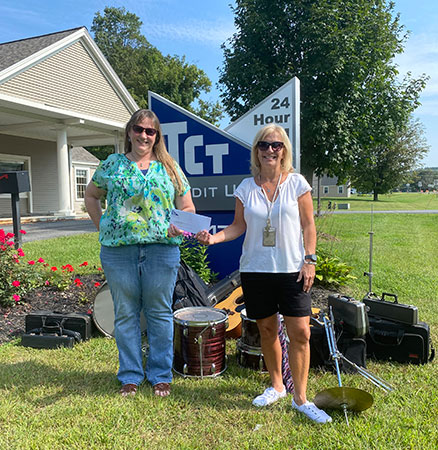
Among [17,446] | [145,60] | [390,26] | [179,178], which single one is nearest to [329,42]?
[390,26]

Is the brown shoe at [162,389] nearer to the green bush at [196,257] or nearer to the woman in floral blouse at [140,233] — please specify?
the woman in floral blouse at [140,233]

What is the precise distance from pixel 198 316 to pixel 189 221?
1.12 m

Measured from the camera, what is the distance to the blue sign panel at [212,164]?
6.03 m

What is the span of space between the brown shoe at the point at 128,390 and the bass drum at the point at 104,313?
3.69 ft

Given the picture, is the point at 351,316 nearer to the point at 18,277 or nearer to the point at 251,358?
the point at 251,358

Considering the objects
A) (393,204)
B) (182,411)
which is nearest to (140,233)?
(182,411)

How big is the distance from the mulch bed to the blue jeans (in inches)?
59.3

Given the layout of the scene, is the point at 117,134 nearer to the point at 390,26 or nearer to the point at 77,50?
the point at 77,50

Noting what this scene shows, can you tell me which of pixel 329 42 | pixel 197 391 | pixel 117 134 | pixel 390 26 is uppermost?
pixel 390 26

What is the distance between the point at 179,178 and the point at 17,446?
6.57 ft

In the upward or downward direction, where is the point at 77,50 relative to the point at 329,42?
upward

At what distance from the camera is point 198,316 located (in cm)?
346

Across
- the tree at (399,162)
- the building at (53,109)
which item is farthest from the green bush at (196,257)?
the tree at (399,162)

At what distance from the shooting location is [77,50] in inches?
647
